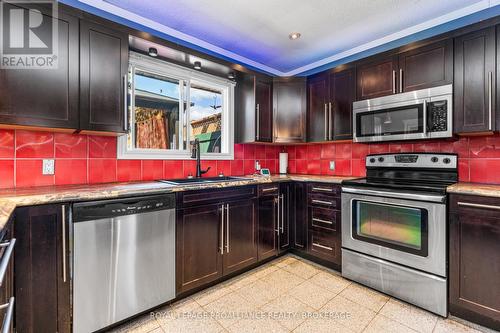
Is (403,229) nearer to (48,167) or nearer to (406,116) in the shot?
(406,116)

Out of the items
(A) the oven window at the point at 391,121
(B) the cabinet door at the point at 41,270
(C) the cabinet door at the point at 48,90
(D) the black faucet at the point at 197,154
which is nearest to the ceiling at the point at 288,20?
(C) the cabinet door at the point at 48,90

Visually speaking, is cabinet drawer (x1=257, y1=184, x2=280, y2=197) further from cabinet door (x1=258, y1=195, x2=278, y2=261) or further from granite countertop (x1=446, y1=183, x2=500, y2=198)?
granite countertop (x1=446, y1=183, x2=500, y2=198)

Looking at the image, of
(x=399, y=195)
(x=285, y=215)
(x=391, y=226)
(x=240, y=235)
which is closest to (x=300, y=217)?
(x=285, y=215)

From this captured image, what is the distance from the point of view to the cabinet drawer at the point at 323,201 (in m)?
2.58

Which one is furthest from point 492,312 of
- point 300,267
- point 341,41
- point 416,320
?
point 341,41

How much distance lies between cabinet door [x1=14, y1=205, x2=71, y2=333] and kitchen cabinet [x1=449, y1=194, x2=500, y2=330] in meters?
2.74

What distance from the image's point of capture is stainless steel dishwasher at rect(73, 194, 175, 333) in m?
1.54

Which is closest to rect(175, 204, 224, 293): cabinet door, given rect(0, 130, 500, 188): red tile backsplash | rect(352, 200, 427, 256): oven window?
rect(0, 130, 500, 188): red tile backsplash

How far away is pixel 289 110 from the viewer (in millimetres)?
3234

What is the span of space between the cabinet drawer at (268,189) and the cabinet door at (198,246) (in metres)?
0.54

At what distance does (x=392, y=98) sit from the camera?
7.89ft

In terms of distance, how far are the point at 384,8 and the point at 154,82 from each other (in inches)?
93.8

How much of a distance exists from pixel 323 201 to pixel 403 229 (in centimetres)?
80

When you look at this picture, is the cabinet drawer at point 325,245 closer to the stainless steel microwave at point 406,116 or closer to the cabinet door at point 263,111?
the stainless steel microwave at point 406,116
